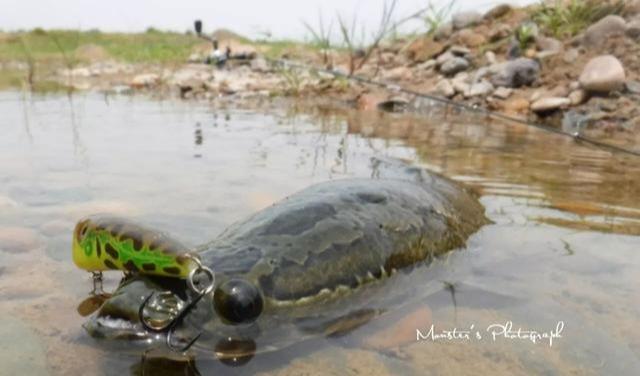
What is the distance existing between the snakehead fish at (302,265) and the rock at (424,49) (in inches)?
385

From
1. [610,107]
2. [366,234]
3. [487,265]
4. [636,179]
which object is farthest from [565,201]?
[610,107]

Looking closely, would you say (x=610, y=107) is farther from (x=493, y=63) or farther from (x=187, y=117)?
(x=187, y=117)

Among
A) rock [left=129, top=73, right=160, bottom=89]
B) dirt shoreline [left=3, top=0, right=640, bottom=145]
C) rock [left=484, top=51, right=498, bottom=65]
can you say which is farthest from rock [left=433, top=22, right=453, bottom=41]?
rock [left=129, top=73, right=160, bottom=89]

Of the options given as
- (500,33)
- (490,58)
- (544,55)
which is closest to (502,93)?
(544,55)

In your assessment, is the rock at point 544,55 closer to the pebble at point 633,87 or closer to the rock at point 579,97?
the rock at point 579,97

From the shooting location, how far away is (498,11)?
12922 mm

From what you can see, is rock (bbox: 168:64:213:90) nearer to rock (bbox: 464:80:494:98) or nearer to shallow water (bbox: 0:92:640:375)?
shallow water (bbox: 0:92:640:375)

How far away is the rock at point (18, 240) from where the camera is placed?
8.79 ft

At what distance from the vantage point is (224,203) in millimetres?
3488

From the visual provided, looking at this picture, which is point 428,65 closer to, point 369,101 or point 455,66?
point 455,66

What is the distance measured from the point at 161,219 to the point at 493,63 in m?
8.44

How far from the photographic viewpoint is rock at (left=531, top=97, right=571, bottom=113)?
8.05 meters

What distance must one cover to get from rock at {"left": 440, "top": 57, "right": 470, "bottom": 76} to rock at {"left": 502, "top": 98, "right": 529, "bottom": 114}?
6.75 feet

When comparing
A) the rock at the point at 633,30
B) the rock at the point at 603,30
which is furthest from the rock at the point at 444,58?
the rock at the point at 633,30
